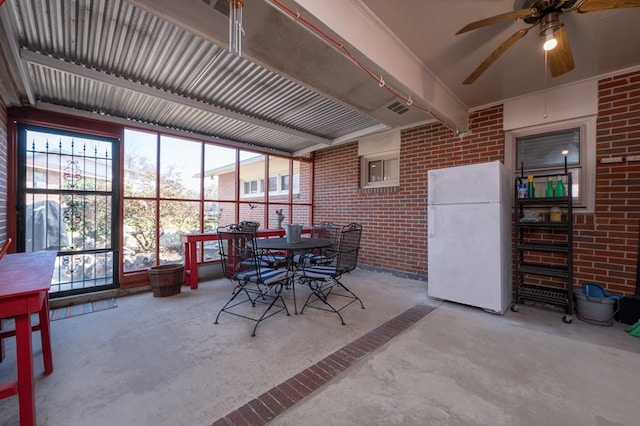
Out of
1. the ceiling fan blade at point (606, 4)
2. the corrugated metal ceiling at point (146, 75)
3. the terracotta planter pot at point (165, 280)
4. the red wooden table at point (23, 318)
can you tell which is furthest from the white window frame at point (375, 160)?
the red wooden table at point (23, 318)

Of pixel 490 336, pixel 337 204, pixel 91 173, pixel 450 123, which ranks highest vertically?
pixel 450 123

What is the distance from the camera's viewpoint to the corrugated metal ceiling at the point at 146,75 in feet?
6.68

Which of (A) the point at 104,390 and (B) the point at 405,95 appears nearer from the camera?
(A) the point at 104,390

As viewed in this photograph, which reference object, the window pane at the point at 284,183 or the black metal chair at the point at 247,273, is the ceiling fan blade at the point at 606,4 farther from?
the window pane at the point at 284,183

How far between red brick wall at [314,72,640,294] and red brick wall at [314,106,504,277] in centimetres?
1

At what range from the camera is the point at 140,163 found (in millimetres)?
4164

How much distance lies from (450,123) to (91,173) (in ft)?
17.9

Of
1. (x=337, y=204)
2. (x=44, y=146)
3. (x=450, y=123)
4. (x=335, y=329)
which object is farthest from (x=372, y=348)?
(x=44, y=146)

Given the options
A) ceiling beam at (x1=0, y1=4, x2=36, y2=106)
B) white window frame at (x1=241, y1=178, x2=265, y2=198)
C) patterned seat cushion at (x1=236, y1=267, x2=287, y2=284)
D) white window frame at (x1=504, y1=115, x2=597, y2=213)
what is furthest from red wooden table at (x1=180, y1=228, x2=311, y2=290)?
white window frame at (x1=504, y1=115, x2=597, y2=213)

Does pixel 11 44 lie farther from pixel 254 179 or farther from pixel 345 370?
pixel 254 179

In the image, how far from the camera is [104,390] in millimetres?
1769

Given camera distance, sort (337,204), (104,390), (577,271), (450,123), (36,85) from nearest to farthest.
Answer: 1. (104,390)
2. (36,85)
3. (577,271)
4. (450,123)
5. (337,204)

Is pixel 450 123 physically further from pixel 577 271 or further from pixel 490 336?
pixel 490 336

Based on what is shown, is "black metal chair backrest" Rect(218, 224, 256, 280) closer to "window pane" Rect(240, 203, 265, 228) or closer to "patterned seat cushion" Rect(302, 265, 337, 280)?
"patterned seat cushion" Rect(302, 265, 337, 280)
